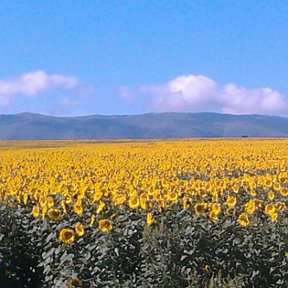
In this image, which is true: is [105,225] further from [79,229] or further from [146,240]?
[146,240]

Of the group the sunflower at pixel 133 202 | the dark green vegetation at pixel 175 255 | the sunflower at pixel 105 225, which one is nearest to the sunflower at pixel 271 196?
the dark green vegetation at pixel 175 255

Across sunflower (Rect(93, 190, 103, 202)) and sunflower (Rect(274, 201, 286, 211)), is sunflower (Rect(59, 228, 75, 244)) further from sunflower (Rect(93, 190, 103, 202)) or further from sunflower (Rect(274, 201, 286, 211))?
sunflower (Rect(274, 201, 286, 211))

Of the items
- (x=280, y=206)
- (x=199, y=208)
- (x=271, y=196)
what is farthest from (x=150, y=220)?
(x=271, y=196)

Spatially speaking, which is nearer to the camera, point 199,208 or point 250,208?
point 199,208

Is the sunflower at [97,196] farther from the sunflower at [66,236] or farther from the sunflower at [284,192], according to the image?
the sunflower at [284,192]

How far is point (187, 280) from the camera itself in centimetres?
571

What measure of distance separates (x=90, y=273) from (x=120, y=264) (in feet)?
→ 0.88

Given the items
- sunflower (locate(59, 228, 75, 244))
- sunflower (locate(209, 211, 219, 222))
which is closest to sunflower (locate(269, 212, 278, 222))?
sunflower (locate(209, 211, 219, 222))

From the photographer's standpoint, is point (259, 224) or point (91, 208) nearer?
point (259, 224)

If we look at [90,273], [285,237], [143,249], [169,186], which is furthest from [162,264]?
[169,186]

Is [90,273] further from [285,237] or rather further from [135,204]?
[285,237]

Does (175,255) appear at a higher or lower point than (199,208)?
lower

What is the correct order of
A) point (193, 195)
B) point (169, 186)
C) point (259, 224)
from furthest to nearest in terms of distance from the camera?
point (169, 186)
point (193, 195)
point (259, 224)

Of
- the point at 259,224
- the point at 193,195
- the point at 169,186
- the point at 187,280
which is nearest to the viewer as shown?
the point at 187,280
